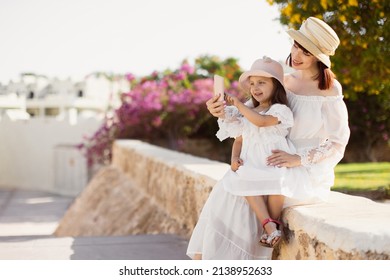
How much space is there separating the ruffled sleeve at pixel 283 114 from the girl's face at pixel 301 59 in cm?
25

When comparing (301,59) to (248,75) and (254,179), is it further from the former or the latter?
(254,179)

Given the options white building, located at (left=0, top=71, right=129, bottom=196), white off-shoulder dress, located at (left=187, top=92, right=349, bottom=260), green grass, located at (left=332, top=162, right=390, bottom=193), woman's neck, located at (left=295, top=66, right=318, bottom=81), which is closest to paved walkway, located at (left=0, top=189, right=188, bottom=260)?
white off-shoulder dress, located at (left=187, top=92, right=349, bottom=260)

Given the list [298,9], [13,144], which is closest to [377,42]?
[298,9]

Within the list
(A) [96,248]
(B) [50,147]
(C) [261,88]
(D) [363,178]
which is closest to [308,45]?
(C) [261,88]

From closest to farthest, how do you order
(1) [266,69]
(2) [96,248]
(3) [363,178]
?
(1) [266,69] → (2) [96,248] → (3) [363,178]

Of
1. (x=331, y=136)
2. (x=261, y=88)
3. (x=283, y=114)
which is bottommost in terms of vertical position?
(x=331, y=136)

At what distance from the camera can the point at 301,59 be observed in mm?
3297

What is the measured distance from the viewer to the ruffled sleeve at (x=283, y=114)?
3.17 m

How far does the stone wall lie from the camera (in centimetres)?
258

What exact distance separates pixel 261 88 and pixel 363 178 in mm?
5881

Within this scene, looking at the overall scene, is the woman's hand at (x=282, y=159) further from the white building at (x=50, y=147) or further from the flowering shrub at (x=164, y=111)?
the white building at (x=50, y=147)
